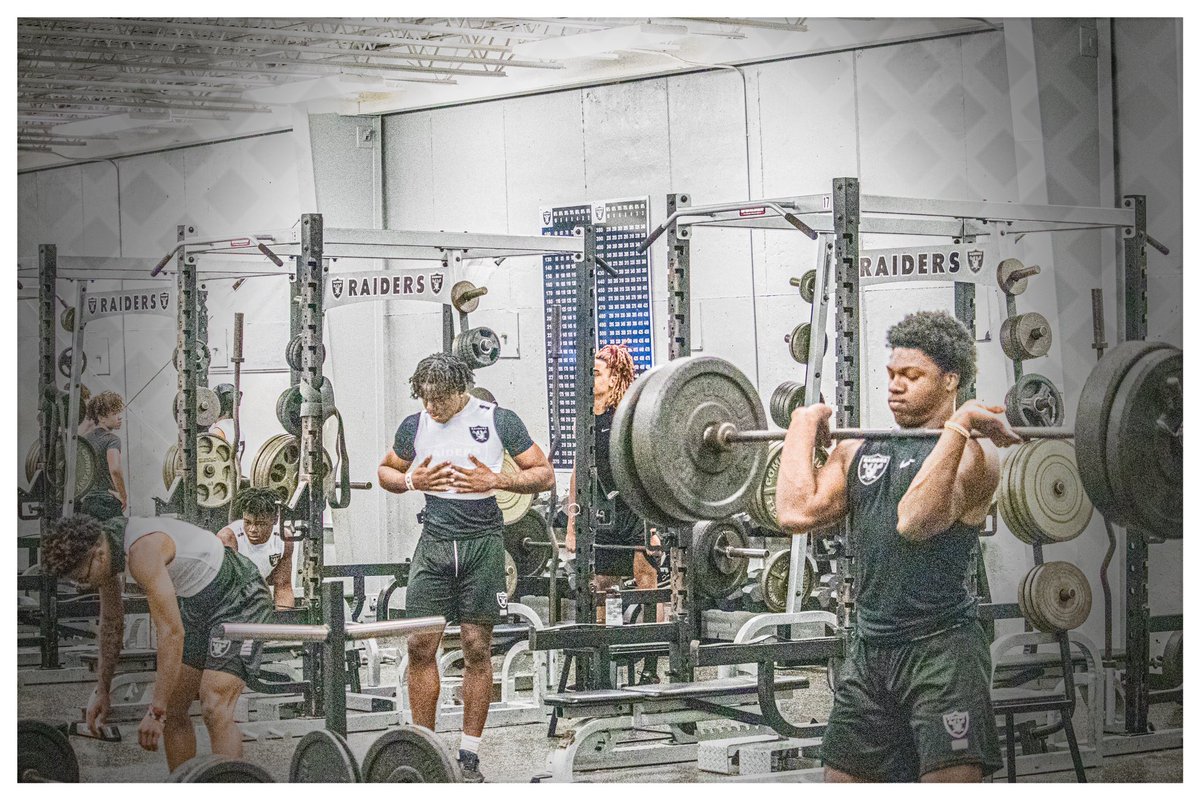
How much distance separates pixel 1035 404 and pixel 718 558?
1.26 m

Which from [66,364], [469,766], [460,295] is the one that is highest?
[460,295]

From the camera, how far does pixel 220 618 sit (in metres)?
5.63

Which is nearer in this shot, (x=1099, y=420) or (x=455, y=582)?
(x=1099, y=420)

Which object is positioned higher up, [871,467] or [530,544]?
[871,467]

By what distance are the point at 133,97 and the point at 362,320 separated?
1.94 metres

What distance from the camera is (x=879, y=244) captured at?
25.0ft

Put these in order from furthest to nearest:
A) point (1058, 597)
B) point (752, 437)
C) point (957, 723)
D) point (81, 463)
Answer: point (81, 463) < point (1058, 597) < point (752, 437) < point (957, 723)

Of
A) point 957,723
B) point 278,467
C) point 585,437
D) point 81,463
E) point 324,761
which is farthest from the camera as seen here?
point 278,467

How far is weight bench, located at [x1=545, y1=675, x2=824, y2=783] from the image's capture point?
566 cm

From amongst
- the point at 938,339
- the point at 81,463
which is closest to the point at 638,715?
the point at 938,339

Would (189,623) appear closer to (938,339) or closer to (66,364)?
(66,364)

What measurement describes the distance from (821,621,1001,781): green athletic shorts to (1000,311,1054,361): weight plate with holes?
1.97 metres
